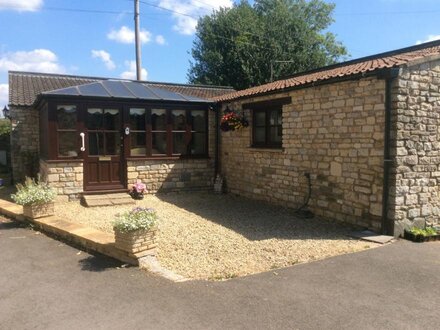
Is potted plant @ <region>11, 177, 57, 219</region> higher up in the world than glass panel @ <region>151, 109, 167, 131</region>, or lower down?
lower down

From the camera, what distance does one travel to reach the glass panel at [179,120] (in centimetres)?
1174

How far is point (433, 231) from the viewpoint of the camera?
6.93 metres

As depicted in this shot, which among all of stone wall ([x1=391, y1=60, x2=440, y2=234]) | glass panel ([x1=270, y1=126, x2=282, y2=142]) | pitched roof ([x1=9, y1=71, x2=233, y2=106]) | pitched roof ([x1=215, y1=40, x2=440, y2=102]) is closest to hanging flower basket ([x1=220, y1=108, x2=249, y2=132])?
pitched roof ([x1=215, y1=40, x2=440, y2=102])

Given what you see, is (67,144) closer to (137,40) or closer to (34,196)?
(34,196)

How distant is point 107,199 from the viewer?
10.2m

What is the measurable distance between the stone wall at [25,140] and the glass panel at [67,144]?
12.6ft

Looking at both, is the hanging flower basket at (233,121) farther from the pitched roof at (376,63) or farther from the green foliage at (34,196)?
the green foliage at (34,196)

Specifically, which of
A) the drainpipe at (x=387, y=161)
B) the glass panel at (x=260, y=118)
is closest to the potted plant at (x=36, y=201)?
the glass panel at (x=260, y=118)

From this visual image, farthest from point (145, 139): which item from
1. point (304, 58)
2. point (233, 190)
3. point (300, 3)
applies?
point (300, 3)

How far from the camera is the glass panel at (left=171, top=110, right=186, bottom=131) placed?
38.5ft

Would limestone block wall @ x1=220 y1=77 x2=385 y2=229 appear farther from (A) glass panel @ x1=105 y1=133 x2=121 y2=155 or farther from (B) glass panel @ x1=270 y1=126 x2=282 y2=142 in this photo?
(A) glass panel @ x1=105 y1=133 x2=121 y2=155

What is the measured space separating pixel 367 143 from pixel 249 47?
795 inches

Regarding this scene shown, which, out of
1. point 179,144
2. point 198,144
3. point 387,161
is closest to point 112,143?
point 179,144

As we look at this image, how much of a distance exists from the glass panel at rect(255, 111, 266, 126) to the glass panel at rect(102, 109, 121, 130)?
3.91 meters
